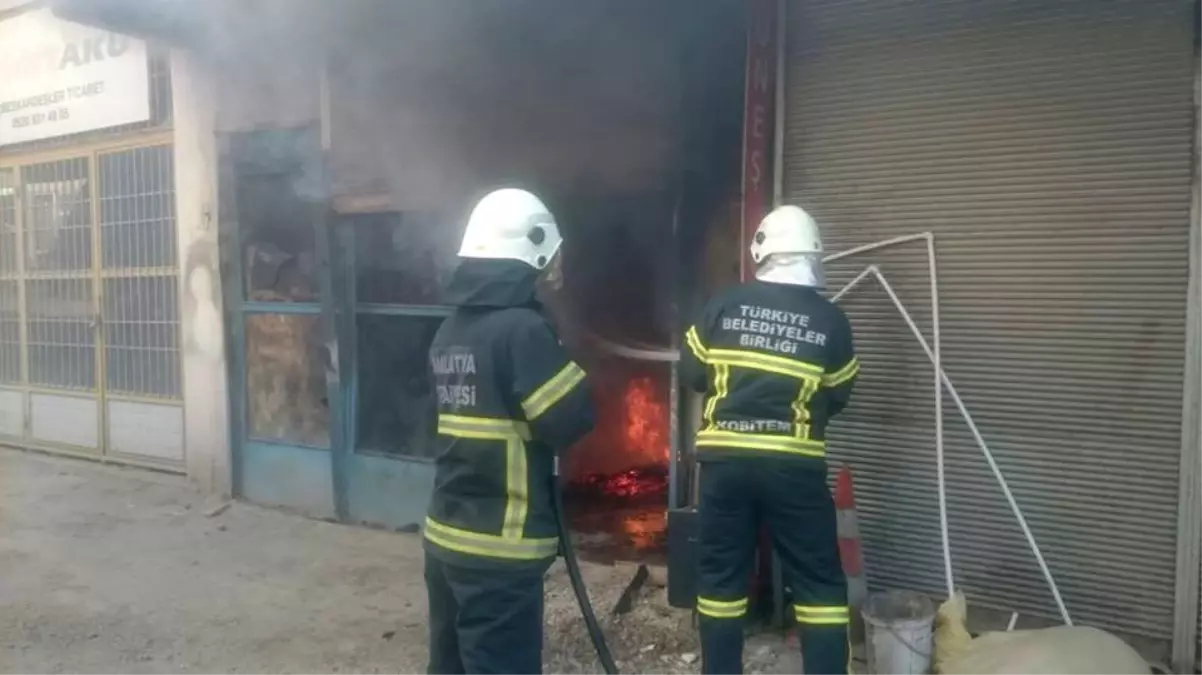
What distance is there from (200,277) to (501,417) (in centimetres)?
526

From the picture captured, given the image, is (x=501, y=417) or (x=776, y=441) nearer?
(x=501, y=417)

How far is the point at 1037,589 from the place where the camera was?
166 inches

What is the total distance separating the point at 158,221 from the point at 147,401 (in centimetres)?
144

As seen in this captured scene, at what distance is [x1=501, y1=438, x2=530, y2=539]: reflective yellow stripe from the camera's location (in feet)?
10.5

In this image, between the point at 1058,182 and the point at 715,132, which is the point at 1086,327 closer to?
the point at 1058,182

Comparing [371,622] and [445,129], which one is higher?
[445,129]

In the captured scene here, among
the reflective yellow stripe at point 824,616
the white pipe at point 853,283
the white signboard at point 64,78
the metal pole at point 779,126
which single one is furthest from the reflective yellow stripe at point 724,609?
the white signboard at point 64,78

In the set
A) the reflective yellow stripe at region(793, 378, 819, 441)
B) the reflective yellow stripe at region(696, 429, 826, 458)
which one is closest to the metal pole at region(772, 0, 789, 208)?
the reflective yellow stripe at region(793, 378, 819, 441)

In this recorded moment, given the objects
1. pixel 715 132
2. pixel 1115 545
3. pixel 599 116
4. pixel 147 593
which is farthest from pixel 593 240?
pixel 1115 545

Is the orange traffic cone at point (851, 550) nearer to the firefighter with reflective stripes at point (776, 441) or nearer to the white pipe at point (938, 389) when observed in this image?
the white pipe at point (938, 389)

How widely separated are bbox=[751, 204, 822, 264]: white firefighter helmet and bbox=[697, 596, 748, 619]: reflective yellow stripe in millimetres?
1296

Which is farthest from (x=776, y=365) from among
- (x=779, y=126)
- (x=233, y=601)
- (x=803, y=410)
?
(x=233, y=601)

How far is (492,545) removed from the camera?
10.5 ft

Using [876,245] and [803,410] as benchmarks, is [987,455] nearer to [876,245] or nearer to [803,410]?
[803,410]
